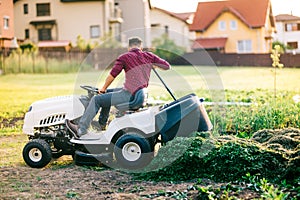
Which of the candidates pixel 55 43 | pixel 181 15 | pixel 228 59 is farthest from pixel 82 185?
pixel 181 15

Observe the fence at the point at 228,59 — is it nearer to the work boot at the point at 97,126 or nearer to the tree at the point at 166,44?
the tree at the point at 166,44

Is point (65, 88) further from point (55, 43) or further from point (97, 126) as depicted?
point (97, 126)

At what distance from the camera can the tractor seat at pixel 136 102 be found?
6.52 m

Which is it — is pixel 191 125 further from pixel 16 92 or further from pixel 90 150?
pixel 16 92

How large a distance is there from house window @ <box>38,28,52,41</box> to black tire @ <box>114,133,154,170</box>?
900 inches

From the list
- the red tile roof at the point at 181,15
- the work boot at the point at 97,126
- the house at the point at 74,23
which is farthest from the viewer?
the red tile roof at the point at 181,15

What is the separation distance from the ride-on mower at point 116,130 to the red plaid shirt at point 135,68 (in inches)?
4.2

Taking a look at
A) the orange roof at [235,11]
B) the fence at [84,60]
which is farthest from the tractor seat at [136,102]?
the orange roof at [235,11]

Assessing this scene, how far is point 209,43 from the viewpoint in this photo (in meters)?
41.8

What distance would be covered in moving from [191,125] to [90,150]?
109 centimetres

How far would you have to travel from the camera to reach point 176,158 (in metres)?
6.08

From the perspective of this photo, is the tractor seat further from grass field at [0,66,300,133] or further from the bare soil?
grass field at [0,66,300,133]

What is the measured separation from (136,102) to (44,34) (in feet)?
83.8

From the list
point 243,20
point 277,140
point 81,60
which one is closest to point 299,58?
point 81,60
